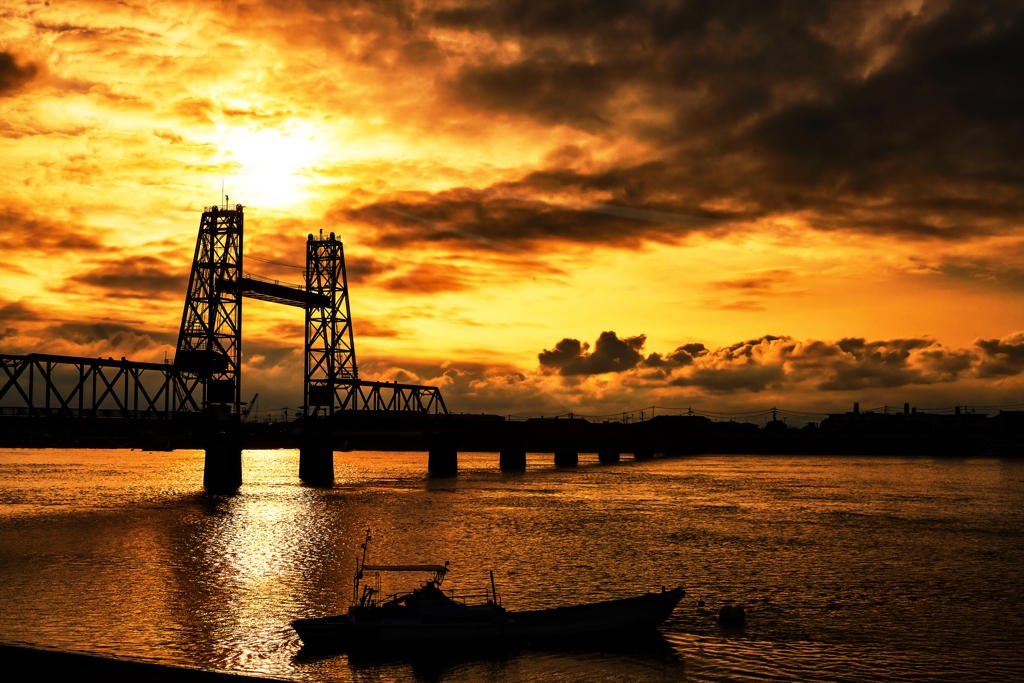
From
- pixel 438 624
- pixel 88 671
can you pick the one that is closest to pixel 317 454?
pixel 438 624

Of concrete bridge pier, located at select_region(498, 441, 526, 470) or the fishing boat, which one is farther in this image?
concrete bridge pier, located at select_region(498, 441, 526, 470)

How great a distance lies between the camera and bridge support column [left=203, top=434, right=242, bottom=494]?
11194cm

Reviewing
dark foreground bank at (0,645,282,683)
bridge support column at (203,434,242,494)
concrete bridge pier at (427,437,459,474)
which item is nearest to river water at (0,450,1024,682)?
bridge support column at (203,434,242,494)

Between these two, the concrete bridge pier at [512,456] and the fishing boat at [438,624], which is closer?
the fishing boat at [438,624]

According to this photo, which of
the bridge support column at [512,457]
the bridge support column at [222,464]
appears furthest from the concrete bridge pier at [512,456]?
the bridge support column at [222,464]

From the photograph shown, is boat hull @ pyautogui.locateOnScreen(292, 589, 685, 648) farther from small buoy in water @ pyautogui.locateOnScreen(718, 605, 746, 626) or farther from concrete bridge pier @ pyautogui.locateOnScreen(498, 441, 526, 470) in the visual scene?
concrete bridge pier @ pyautogui.locateOnScreen(498, 441, 526, 470)

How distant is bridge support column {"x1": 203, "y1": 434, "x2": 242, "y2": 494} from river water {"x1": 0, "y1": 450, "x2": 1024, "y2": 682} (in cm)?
324

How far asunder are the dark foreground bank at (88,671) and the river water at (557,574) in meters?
6.02

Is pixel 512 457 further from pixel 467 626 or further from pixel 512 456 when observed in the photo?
pixel 467 626

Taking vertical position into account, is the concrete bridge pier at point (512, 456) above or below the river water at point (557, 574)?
above

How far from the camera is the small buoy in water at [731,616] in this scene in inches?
1560

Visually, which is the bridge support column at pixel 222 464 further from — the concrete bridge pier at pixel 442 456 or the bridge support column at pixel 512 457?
the bridge support column at pixel 512 457

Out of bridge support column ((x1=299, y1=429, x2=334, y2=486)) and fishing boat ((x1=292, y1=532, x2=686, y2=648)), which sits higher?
bridge support column ((x1=299, y1=429, x2=334, y2=486))

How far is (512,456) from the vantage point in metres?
192
